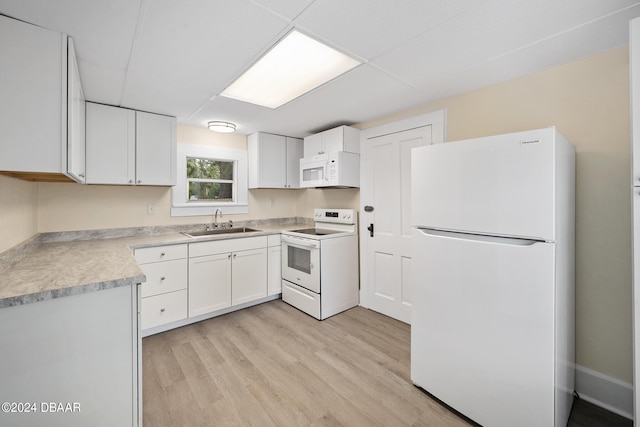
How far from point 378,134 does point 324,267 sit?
1.58 meters

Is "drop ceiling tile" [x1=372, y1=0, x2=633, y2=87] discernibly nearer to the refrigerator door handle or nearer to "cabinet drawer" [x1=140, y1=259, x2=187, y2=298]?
the refrigerator door handle

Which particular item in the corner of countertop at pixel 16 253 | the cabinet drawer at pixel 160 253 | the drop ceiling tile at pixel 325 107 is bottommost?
the cabinet drawer at pixel 160 253

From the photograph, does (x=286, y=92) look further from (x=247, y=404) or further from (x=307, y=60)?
(x=247, y=404)

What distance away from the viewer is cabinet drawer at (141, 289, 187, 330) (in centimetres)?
257

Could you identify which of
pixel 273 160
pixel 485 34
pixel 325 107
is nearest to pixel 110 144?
pixel 273 160

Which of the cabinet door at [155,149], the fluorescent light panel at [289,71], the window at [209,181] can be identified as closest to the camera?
the fluorescent light panel at [289,71]

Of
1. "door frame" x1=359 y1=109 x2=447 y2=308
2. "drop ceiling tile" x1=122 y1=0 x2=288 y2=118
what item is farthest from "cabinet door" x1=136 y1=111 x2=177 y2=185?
"door frame" x1=359 y1=109 x2=447 y2=308

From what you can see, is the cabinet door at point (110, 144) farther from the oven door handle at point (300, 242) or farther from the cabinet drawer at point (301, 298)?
the cabinet drawer at point (301, 298)

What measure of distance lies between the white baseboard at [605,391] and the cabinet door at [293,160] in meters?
3.33

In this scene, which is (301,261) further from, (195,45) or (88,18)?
(88,18)

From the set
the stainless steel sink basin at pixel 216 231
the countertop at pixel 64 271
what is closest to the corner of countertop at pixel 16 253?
the countertop at pixel 64 271

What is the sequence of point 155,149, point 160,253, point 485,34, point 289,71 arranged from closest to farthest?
1. point 485,34
2. point 289,71
3. point 160,253
4. point 155,149

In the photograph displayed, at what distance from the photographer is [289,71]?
2244 mm

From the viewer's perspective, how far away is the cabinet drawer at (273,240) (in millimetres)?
3416
